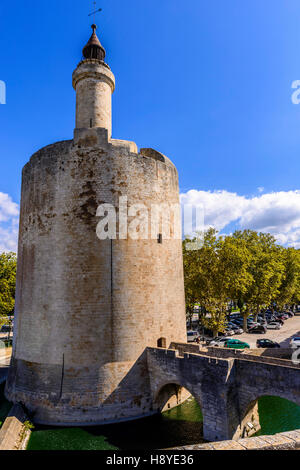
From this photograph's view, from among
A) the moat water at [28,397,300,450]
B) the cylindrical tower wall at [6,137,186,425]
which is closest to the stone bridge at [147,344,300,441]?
the moat water at [28,397,300,450]

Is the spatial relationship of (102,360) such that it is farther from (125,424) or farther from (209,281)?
(209,281)

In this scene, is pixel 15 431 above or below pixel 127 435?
above

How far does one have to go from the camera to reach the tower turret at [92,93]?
19125 mm

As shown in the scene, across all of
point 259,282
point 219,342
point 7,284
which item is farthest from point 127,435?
point 259,282

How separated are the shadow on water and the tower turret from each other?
17369mm

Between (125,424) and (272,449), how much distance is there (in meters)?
11.8

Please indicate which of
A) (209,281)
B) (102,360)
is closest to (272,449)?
(102,360)

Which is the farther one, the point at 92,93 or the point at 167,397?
the point at 92,93

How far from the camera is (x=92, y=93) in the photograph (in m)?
19.3

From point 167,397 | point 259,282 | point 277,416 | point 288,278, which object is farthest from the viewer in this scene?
point 288,278

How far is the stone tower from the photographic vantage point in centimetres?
1531

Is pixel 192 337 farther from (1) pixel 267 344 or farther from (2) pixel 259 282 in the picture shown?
(2) pixel 259 282

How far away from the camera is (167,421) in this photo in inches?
595

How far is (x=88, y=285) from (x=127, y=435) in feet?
24.7
